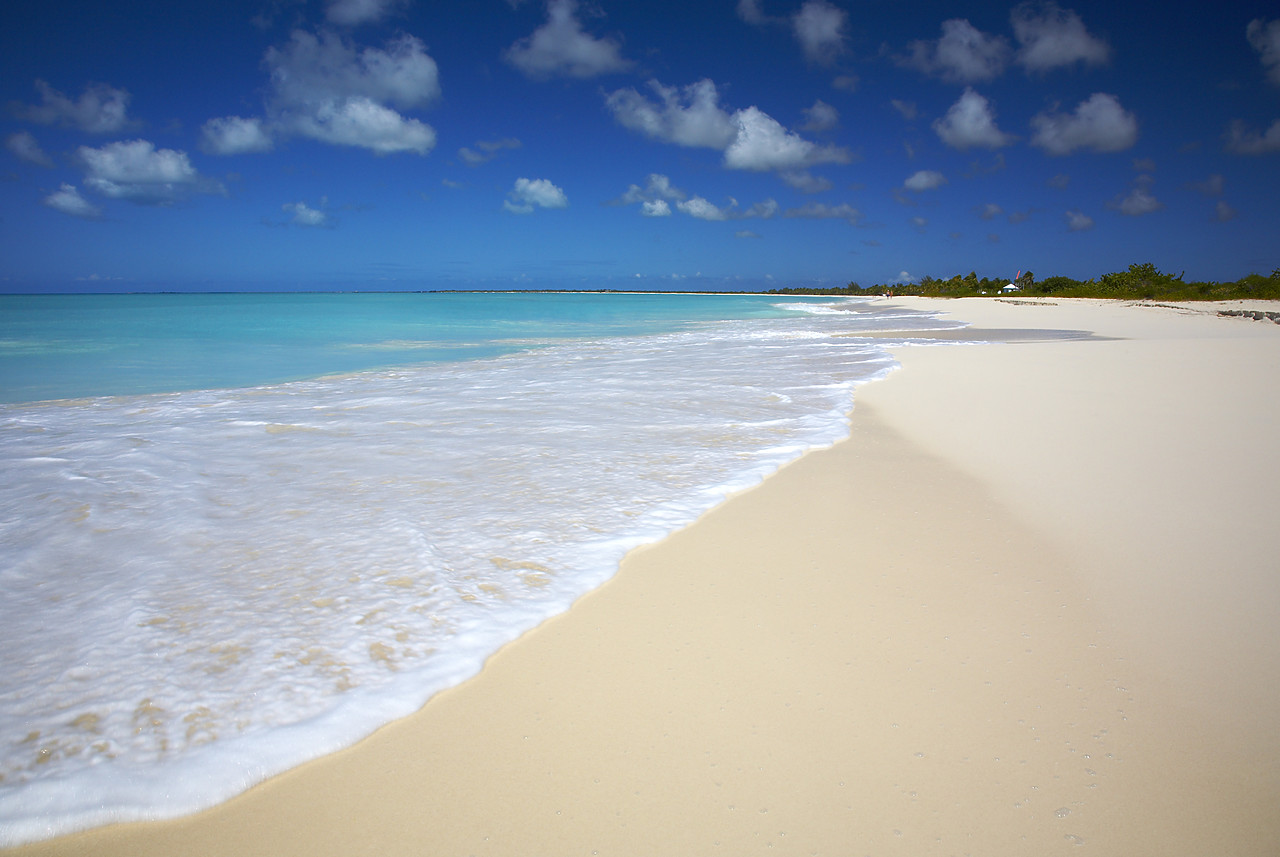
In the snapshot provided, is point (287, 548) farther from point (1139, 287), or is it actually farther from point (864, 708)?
point (1139, 287)

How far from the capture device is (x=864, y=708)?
5.60 ft

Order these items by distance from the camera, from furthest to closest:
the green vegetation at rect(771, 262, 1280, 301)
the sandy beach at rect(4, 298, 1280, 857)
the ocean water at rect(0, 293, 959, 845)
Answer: the green vegetation at rect(771, 262, 1280, 301) < the ocean water at rect(0, 293, 959, 845) < the sandy beach at rect(4, 298, 1280, 857)

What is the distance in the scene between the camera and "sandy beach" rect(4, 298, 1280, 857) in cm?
138

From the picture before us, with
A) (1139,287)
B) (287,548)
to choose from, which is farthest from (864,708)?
(1139,287)

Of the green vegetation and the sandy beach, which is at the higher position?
the green vegetation

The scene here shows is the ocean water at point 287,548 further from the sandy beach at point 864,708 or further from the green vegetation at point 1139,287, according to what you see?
the green vegetation at point 1139,287

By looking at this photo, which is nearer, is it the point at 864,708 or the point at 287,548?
the point at 864,708

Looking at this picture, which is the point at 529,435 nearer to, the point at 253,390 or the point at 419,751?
the point at 419,751

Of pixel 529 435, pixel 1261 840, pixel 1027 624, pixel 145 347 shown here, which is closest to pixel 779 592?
pixel 1027 624

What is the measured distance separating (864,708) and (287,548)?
244cm

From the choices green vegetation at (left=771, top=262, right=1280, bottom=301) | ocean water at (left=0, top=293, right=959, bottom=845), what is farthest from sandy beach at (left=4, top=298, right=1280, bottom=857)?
green vegetation at (left=771, top=262, right=1280, bottom=301)

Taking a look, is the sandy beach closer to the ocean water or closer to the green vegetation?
the ocean water

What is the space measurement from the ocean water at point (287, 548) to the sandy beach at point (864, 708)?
0.54ft

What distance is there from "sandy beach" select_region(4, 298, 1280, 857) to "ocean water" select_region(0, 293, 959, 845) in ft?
0.54
